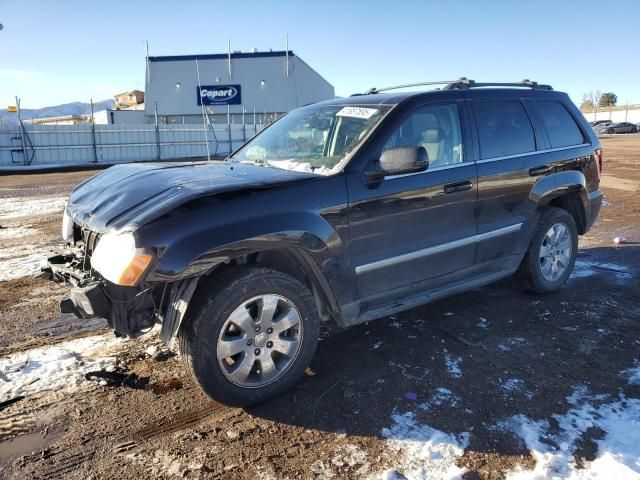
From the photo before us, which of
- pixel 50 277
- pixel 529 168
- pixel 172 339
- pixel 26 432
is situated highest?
pixel 529 168

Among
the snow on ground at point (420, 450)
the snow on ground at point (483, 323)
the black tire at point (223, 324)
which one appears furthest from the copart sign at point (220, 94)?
the snow on ground at point (420, 450)

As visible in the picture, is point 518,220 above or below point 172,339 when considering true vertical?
above

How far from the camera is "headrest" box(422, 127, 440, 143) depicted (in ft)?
12.8

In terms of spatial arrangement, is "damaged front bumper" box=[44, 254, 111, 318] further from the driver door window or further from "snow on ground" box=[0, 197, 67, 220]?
"snow on ground" box=[0, 197, 67, 220]

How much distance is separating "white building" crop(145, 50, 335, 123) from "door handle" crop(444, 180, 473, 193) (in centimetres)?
3429

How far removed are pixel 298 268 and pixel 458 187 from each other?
4.85 ft

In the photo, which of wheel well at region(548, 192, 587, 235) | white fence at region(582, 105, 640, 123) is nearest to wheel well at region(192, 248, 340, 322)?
wheel well at region(548, 192, 587, 235)

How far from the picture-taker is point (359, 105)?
4.00m

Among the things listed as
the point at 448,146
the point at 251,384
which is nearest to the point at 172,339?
the point at 251,384

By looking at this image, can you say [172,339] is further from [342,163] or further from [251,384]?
[342,163]

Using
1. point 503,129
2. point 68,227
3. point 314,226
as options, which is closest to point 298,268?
point 314,226

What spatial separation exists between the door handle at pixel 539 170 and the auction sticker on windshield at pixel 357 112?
167 cm

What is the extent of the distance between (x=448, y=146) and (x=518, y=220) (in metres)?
1.05

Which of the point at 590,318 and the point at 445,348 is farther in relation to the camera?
the point at 590,318
